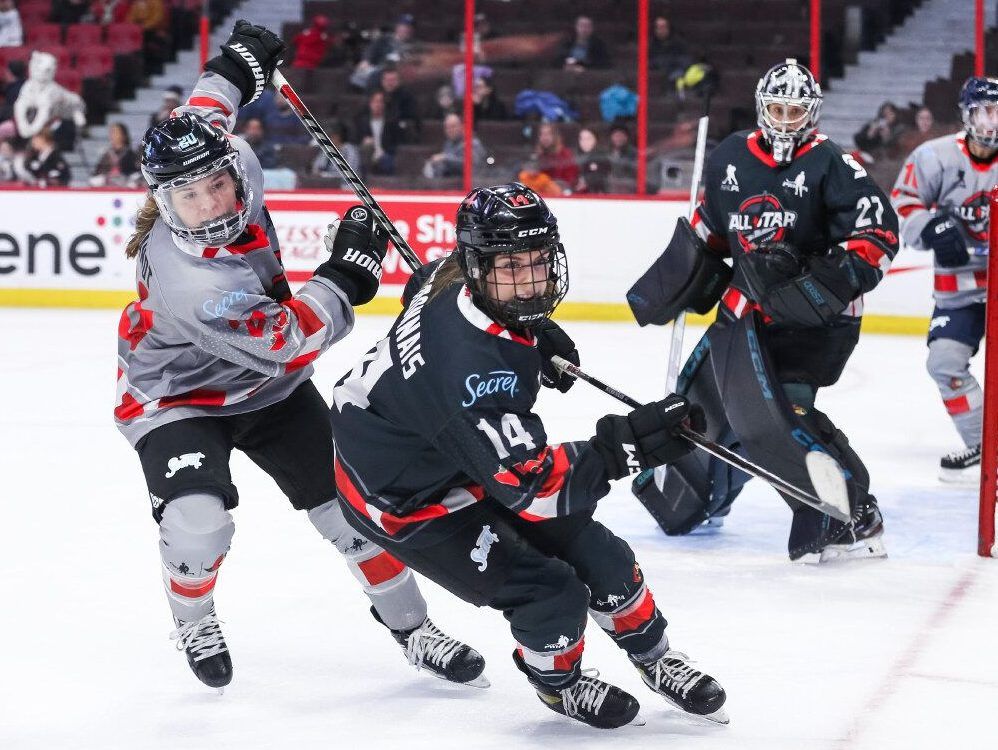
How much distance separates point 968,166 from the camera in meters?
4.80

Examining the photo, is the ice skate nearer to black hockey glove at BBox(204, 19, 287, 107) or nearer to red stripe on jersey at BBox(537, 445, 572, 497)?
red stripe on jersey at BBox(537, 445, 572, 497)

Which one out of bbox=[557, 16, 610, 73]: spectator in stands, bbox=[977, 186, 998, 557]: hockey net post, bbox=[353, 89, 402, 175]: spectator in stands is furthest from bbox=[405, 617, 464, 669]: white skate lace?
bbox=[557, 16, 610, 73]: spectator in stands

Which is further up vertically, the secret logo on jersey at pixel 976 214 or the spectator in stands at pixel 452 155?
the secret logo on jersey at pixel 976 214

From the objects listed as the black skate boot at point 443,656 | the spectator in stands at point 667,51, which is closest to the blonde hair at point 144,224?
the black skate boot at point 443,656

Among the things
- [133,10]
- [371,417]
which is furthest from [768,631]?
[133,10]

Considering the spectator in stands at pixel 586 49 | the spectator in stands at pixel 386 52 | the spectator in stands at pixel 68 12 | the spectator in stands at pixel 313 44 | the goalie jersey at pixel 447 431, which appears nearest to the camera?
the goalie jersey at pixel 447 431

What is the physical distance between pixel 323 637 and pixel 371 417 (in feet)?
2.71

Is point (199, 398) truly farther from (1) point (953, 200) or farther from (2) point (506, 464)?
(1) point (953, 200)

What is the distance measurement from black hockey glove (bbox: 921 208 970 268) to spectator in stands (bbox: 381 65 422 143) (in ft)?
14.4

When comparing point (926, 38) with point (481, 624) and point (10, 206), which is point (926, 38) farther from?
point (481, 624)

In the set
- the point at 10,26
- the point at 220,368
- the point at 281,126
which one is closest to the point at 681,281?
the point at 220,368

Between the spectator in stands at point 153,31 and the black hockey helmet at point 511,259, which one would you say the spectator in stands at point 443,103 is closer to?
the spectator in stands at point 153,31

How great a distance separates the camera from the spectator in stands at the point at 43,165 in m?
8.62

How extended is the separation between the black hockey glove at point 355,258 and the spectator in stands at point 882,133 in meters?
5.64
